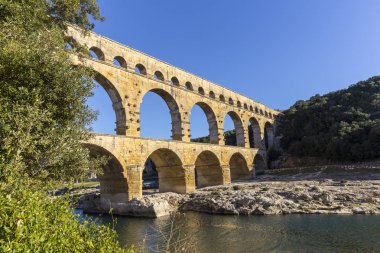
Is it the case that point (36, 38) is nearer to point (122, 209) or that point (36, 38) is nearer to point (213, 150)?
point (122, 209)

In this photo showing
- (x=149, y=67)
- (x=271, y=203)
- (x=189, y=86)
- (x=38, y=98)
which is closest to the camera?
(x=38, y=98)

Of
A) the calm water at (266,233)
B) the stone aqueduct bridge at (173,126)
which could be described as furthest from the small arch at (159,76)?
the calm water at (266,233)

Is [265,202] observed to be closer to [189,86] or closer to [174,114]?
[174,114]

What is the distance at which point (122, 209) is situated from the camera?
24.5 m

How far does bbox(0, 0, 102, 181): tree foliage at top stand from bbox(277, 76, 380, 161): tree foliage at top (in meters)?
40.9

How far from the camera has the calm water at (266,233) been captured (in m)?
13.8

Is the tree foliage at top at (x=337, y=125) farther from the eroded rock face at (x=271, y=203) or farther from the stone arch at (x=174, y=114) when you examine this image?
→ the stone arch at (x=174, y=114)

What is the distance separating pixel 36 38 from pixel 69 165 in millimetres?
4921

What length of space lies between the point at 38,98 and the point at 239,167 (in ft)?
127

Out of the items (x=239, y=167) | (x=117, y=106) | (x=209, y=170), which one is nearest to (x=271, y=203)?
(x=117, y=106)

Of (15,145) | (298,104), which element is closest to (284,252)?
(15,145)

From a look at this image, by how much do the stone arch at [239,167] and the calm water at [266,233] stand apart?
2284cm

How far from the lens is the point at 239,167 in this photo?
1788 inches

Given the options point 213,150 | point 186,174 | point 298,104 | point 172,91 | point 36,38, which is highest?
point 298,104
